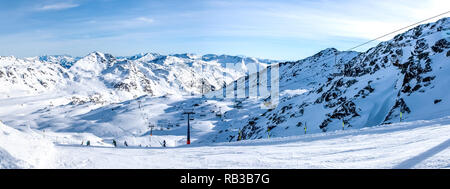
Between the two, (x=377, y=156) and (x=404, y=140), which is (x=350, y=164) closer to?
(x=377, y=156)

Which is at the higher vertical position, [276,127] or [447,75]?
[447,75]

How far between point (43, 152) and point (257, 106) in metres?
169

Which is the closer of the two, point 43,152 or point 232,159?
point 43,152

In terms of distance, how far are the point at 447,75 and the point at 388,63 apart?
25612mm

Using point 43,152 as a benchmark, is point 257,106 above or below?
below

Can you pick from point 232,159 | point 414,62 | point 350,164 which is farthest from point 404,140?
point 414,62

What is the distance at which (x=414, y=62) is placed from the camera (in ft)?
164

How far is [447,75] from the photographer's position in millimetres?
40188

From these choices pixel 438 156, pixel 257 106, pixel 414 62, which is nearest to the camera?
pixel 438 156

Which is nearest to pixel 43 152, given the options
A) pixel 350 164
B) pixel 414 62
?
pixel 350 164
